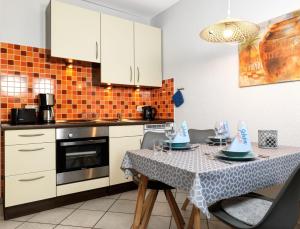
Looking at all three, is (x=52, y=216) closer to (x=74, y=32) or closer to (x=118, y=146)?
(x=118, y=146)

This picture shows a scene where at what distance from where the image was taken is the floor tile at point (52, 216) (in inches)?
80.0

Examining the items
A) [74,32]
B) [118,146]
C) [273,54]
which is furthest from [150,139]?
[74,32]

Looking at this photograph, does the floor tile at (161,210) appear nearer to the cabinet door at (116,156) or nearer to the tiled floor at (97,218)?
the tiled floor at (97,218)

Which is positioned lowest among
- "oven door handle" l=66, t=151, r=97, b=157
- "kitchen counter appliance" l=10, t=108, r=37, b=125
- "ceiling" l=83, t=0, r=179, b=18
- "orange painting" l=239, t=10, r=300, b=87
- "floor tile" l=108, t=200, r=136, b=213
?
"floor tile" l=108, t=200, r=136, b=213

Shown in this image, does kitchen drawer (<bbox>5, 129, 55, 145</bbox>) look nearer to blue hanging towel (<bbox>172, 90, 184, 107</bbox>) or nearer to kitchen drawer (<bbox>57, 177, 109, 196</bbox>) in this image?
kitchen drawer (<bbox>57, 177, 109, 196</bbox>)

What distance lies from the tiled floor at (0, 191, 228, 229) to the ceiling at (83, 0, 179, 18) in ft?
8.64

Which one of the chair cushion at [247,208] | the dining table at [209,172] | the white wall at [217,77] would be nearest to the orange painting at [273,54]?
the white wall at [217,77]

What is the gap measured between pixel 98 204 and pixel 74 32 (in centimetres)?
200

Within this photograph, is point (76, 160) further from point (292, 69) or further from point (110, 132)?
point (292, 69)

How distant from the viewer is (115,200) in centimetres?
253

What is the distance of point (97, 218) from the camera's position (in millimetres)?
2068

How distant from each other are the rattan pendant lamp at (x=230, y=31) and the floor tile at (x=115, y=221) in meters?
1.71

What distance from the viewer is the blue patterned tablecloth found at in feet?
3.17

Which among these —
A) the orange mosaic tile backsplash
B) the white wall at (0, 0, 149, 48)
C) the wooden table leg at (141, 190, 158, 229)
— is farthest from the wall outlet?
the wooden table leg at (141, 190, 158, 229)
